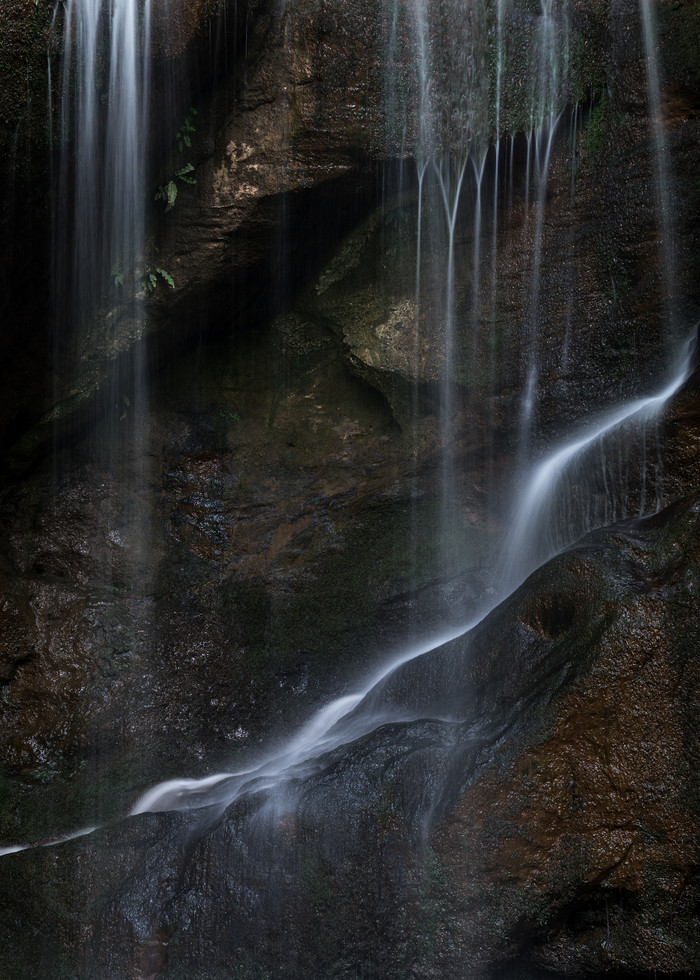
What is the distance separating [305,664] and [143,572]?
1691 mm

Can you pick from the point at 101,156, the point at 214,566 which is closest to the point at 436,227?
the point at 101,156

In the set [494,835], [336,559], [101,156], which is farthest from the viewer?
[336,559]

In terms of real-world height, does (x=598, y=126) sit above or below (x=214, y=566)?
above

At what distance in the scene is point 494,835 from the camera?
11.6 feet

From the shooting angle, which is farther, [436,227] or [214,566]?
[214,566]

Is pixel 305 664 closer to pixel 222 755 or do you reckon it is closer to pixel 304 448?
pixel 222 755

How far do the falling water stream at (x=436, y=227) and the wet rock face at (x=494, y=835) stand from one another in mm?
742

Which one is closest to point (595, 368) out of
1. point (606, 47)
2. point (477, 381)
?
point (477, 381)

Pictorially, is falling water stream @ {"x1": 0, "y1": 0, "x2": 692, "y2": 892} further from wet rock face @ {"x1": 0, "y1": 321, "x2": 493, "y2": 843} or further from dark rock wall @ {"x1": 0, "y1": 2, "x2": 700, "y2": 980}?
wet rock face @ {"x1": 0, "y1": 321, "x2": 493, "y2": 843}

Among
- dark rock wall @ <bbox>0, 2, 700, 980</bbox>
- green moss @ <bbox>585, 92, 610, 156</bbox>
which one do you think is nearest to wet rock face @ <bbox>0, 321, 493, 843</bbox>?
dark rock wall @ <bbox>0, 2, 700, 980</bbox>

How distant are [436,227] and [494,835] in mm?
5084

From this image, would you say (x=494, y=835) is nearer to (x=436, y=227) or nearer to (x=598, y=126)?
(x=436, y=227)

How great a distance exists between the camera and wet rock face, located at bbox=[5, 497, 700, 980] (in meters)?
3.43

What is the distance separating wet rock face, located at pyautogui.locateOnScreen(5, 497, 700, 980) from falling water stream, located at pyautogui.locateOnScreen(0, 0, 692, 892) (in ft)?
2.44
